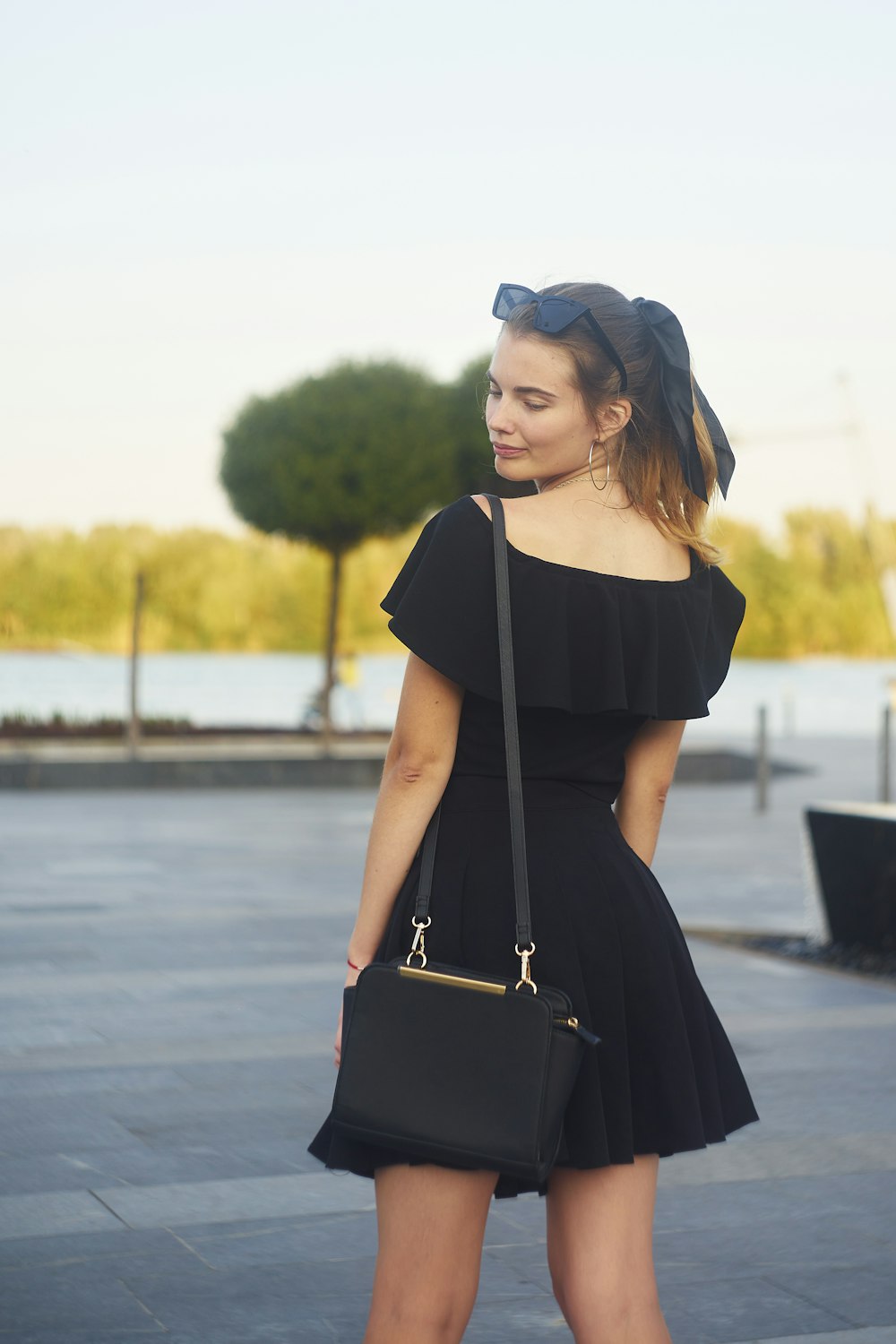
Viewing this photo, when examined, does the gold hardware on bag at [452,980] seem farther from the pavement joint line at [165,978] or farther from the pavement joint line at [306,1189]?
the pavement joint line at [165,978]

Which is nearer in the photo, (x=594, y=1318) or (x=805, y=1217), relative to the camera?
(x=594, y=1318)

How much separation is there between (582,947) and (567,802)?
0.18 meters

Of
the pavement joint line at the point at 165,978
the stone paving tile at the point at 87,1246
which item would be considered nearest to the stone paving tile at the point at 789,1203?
the stone paving tile at the point at 87,1246

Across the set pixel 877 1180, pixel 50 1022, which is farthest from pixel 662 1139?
pixel 50 1022

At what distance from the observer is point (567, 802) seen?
6.74 ft

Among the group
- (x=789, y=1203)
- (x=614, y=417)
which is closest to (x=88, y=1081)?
(x=789, y=1203)

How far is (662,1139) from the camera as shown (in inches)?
80.0

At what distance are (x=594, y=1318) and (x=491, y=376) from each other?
1.16 m

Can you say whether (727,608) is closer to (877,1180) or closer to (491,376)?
(491,376)

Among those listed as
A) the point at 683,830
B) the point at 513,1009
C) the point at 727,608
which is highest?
the point at 727,608

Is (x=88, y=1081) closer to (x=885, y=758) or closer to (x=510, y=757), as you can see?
(x=510, y=757)

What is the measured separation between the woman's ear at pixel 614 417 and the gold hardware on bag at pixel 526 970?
2.20 feet

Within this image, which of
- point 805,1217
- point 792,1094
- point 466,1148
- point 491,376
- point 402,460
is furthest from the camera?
point 402,460

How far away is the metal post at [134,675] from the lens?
16453mm
